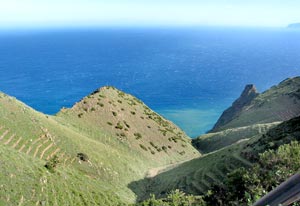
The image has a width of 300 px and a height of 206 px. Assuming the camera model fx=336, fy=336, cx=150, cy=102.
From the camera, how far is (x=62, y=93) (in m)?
175

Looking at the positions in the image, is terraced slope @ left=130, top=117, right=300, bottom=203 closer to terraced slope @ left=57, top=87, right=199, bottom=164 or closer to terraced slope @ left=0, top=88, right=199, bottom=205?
terraced slope @ left=0, top=88, right=199, bottom=205

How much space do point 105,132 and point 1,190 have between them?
109 feet

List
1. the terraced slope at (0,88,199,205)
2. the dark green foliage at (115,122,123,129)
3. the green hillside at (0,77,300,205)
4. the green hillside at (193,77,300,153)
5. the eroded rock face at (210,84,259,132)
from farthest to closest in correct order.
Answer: the eroded rock face at (210,84,259,132)
the green hillside at (193,77,300,153)
the dark green foliage at (115,122,123,129)
the green hillside at (0,77,300,205)
the terraced slope at (0,88,199,205)

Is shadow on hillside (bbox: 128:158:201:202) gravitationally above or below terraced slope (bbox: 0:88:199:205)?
below

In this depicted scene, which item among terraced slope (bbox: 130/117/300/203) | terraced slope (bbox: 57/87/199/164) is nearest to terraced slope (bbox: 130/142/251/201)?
terraced slope (bbox: 130/117/300/203)

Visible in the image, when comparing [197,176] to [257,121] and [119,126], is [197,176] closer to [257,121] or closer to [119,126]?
[119,126]

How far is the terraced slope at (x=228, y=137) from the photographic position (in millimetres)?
68688

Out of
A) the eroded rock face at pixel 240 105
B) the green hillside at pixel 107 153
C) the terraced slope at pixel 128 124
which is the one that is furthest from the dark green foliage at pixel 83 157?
the eroded rock face at pixel 240 105

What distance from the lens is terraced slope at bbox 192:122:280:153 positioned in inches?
2704

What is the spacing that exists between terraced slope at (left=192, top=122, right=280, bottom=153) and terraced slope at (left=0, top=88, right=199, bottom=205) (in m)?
5.84

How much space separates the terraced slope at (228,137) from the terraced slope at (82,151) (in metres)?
5.84

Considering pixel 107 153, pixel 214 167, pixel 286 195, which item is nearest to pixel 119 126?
pixel 107 153

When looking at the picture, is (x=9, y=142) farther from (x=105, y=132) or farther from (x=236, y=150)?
(x=236, y=150)

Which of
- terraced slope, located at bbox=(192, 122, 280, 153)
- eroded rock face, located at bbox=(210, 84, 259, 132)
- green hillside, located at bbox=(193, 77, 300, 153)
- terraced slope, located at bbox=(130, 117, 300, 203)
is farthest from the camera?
eroded rock face, located at bbox=(210, 84, 259, 132)
